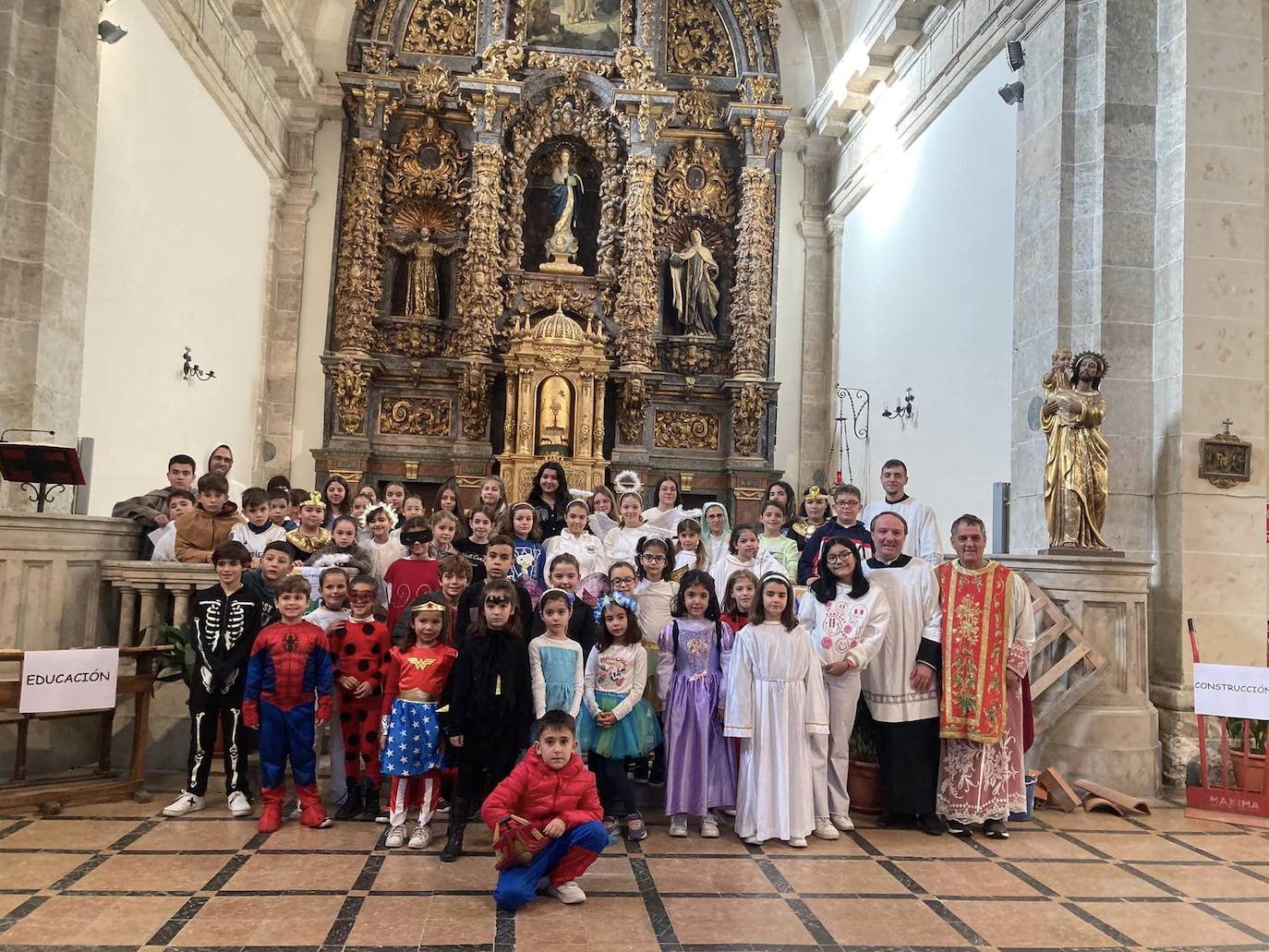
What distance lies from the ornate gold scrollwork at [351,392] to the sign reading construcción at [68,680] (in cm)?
865

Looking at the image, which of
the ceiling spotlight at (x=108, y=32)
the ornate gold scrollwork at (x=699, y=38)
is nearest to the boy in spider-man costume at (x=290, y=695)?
the ceiling spotlight at (x=108, y=32)

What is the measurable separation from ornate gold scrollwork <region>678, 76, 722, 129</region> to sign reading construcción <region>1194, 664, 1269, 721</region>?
10.9 m

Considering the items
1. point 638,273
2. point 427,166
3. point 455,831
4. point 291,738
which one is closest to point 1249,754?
point 455,831

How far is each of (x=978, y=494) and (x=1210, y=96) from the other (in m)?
3.63

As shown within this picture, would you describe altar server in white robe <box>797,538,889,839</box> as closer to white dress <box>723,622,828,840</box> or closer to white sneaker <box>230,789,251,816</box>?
white dress <box>723,622,828,840</box>

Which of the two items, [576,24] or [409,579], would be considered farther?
[576,24]

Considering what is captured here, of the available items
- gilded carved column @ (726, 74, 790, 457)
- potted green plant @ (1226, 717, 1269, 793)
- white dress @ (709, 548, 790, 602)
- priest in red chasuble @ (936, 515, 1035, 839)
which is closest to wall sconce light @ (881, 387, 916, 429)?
gilded carved column @ (726, 74, 790, 457)

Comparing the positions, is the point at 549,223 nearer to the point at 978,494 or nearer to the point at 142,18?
the point at 142,18

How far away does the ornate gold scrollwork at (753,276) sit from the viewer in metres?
14.3

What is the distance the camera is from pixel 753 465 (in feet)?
47.0

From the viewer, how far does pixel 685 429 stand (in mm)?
14664

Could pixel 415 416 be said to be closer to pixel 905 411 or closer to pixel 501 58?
pixel 501 58

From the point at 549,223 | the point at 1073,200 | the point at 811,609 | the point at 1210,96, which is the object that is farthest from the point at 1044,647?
the point at 549,223

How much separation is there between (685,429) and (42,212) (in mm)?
8841
